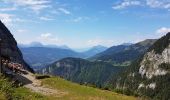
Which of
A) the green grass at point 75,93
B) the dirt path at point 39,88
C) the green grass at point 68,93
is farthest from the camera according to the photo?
the dirt path at point 39,88

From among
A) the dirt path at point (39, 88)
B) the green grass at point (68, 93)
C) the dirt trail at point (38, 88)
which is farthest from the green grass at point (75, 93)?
the dirt path at point (39, 88)

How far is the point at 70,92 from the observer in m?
54.8

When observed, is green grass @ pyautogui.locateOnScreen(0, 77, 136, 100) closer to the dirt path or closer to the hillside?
the hillside

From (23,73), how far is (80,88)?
1518 cm

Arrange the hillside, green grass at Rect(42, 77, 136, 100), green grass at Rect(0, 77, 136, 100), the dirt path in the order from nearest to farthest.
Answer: green grass at Rect(0, 77, 136, 100) → the hillside → green grass at Rect(42, 77, 136, 100) → the dirt path

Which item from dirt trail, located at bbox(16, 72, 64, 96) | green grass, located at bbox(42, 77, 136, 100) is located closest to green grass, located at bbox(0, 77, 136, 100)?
green grass, located at bbox(42, 77, 136, 100)

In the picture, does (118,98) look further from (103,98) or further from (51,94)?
(51,94)

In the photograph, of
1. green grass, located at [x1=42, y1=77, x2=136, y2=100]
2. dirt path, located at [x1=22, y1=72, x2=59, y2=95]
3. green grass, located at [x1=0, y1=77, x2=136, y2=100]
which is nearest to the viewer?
green grass, located at [x1=0, y1=77, x2=136, y2=100]

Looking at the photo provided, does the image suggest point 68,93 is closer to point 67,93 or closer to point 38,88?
point 67,93

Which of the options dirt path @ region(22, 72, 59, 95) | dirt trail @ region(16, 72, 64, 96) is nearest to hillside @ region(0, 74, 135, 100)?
dirt trail @ region(16, 72, 64, 96)

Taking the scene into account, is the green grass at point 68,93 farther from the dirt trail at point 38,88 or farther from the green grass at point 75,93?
the dirt trail at point 38,88

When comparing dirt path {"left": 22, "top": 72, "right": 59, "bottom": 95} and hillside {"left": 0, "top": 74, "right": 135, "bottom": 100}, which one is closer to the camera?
hillside {"left": 0, "top": 74, "right": 135, "bottom": 100}

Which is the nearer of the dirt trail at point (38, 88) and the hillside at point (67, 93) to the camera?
the hillside at point (67, 93)

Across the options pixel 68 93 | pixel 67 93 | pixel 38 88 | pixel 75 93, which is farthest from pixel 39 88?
pixel 75 93
